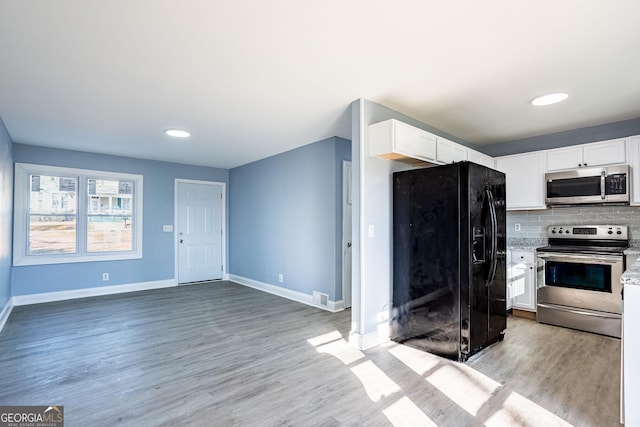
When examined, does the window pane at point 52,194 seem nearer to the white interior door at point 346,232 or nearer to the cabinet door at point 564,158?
the white interior door at point 346,232

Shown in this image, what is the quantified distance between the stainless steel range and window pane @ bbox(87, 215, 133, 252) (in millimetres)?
6157

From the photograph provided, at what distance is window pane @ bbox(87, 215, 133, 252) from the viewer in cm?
530

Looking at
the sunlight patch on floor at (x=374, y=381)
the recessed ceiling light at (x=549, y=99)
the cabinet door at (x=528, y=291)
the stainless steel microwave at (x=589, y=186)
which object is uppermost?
the recessed ceiling light at (x=549, y=99)

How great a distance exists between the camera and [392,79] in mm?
2719

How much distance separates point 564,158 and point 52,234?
23.5 feet

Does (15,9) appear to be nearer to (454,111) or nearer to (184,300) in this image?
(454,111)

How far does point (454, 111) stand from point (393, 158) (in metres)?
0.88

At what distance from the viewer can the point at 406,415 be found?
1966 mm

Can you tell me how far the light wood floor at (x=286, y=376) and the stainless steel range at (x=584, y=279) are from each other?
0.17 meters

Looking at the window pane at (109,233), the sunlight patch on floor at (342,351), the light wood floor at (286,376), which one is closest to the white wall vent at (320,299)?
the light wood floor at (286,376)

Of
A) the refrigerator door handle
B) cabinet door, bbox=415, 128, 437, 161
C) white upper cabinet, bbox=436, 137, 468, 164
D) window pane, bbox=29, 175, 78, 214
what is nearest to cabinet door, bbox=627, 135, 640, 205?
white upper cabinet, bbox=436, 137, 468, 164

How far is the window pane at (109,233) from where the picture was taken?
17.4 feet

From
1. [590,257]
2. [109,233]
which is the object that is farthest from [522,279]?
[109,233]

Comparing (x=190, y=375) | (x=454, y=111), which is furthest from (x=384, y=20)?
(x=190, y=375)
